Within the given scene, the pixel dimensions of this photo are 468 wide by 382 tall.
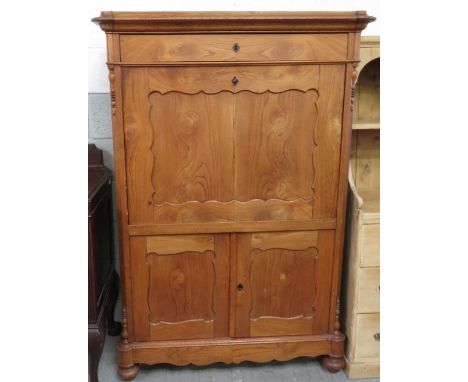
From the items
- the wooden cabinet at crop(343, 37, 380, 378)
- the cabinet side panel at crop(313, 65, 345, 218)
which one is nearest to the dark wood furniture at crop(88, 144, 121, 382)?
the cabinet side panel at crop(313, 65, 345, 218)

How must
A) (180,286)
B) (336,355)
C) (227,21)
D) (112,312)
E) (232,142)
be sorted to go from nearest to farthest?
(227,21)
(232,142)
(180,286)
(336,355)
(112,312)

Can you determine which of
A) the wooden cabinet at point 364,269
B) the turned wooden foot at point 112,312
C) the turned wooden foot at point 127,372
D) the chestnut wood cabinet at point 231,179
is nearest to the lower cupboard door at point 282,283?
the chestnut wood cabinet at point 231,179

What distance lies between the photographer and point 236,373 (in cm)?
198

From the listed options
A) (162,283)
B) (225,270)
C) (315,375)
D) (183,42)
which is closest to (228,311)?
(225,270)

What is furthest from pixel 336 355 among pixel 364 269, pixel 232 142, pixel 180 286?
pixel 232 142

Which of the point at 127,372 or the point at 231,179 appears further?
the point at 127,372

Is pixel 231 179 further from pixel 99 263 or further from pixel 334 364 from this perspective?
pixel 334 364

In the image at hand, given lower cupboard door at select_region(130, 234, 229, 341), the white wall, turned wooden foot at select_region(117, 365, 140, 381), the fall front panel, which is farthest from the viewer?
the white wall

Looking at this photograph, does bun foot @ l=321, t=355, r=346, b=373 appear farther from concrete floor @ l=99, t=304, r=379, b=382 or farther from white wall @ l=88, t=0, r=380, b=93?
white wall @ l=88, t=0, r=380, b=93

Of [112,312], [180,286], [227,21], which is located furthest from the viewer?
[112,312]

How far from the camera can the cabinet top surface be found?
5.10 ft

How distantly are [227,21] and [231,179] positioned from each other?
1.89 feet

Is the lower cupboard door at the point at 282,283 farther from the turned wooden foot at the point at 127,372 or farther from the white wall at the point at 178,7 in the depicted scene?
the white wall at the point at 178,7

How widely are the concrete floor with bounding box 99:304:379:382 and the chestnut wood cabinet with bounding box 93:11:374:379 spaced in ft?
0.22
